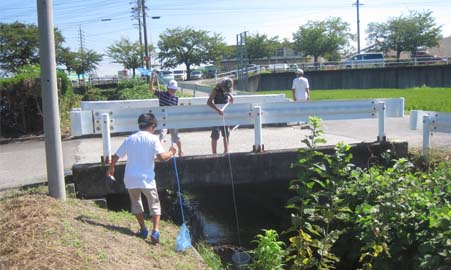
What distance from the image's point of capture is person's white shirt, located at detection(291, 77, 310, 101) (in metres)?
13.3

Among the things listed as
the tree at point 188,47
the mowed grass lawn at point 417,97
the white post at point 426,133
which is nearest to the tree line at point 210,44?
the tree at point 188,47

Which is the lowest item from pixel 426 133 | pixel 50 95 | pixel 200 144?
pixel 200 144

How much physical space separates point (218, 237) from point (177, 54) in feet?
254

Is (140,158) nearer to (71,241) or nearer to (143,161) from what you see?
(143,161)

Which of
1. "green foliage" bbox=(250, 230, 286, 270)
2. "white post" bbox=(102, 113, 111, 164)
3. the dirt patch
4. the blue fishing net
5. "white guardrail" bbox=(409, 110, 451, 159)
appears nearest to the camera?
the dirt patch

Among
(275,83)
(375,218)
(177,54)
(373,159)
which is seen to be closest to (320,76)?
(275,83)

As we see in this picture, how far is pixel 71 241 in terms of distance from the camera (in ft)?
16.3

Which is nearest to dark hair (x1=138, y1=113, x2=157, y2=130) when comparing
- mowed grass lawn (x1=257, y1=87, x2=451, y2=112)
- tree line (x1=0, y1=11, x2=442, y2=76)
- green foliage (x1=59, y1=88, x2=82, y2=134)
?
green foliage (x1=59, y1=88, x2=82, y2=134)

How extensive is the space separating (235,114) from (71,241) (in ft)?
14.5

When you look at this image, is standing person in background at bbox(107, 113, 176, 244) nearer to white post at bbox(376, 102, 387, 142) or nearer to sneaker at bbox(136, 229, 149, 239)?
sneaker at bbox(136, 229, 149, 239)

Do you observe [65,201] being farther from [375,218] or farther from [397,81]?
[397,81]

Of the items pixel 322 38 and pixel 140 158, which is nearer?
pixel 140 158

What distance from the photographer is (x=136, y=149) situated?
561 centimetres

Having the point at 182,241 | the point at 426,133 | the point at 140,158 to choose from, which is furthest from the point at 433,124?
the point at 140,158
